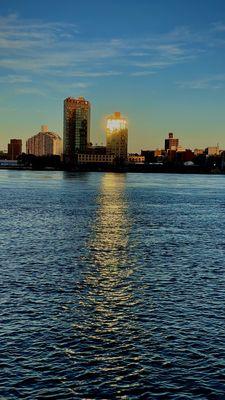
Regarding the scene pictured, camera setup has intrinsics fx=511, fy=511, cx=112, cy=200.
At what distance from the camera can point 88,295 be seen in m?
30.1

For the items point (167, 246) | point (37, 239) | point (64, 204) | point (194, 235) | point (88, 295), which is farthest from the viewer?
point (64, 204)

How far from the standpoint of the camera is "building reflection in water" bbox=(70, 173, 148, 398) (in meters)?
19.4

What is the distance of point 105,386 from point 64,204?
76.4 m

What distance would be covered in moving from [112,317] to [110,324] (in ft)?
3.62

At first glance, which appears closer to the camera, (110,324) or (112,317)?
(110,324)

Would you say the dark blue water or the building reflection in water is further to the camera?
the building reflection in water

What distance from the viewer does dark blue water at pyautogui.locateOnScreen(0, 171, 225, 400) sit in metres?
19.1

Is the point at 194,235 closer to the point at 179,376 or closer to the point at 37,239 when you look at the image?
the point at 37,239

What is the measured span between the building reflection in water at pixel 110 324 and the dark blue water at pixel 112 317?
47 millimetres

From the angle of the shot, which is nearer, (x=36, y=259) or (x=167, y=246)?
(x=36, y=259)

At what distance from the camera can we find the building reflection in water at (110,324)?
63.6ft

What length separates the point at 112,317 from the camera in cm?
2611

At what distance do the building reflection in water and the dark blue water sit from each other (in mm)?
47

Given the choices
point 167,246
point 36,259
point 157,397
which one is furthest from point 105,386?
point 167,246
